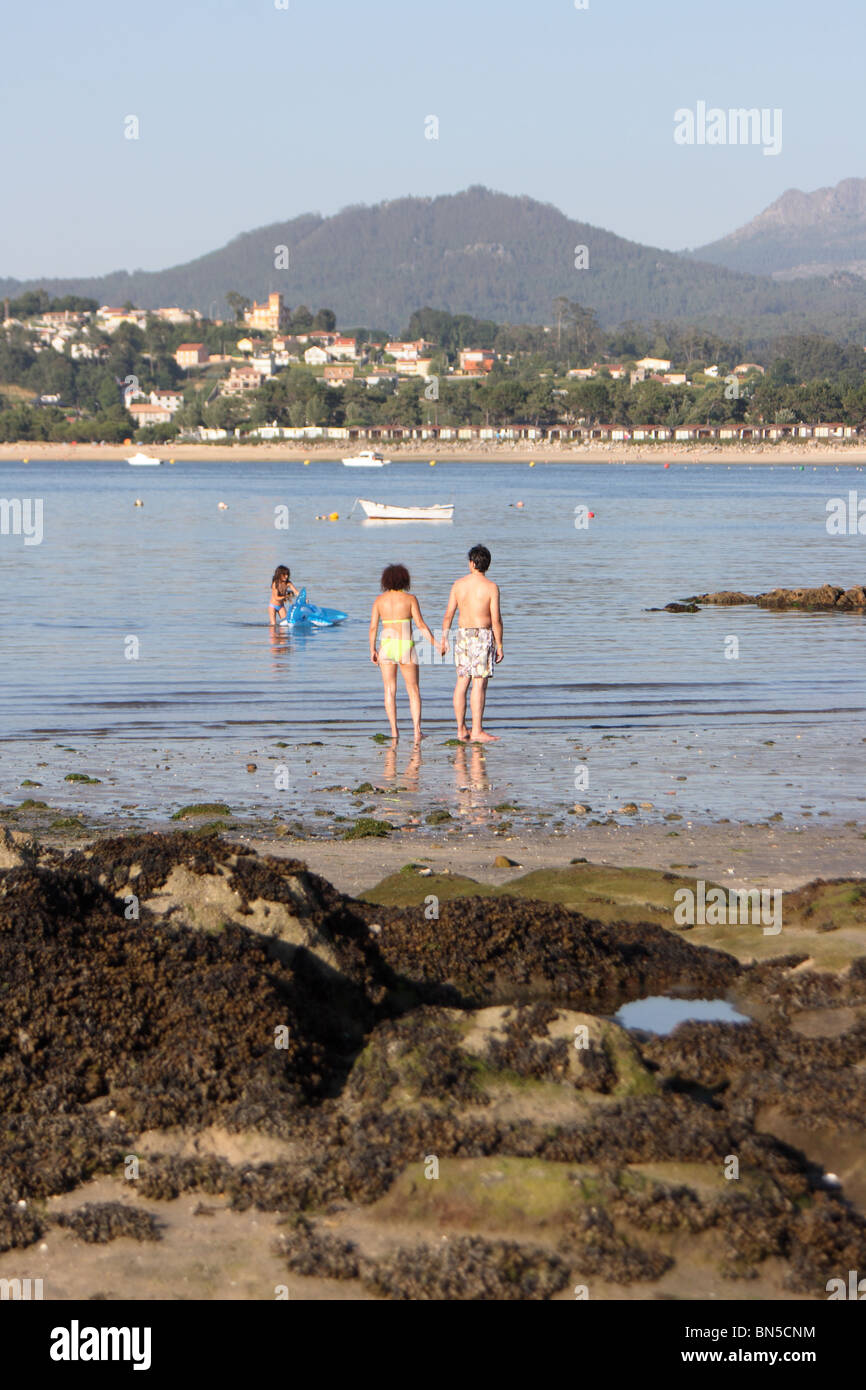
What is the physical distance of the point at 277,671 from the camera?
20.1m

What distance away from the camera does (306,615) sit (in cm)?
2466

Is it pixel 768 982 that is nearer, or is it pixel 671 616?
pixel 768 982

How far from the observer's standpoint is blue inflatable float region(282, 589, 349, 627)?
80.0ft

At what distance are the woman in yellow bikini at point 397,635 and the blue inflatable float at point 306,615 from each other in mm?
9748

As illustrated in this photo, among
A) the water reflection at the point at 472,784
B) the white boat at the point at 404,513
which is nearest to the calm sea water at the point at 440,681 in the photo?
the water reflection at the point at 472,784

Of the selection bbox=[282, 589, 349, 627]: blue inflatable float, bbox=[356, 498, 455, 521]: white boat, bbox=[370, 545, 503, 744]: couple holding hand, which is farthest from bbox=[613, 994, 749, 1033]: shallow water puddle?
bbox=[356, 498, 455, 521]: white boat

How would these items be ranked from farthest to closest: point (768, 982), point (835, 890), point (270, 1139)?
point (835, 890) → point (768, 982) → point (270, 1139)

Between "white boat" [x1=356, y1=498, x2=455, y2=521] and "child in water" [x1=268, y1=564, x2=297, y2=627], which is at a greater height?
"white boat" [x1=356, y1=498, x2=455, y2=521]

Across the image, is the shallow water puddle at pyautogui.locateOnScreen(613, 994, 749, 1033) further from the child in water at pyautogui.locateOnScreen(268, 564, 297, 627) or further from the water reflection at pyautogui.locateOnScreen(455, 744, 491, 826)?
the child in water at pyautogui.locateOnScreen(268, 564, 297, 627)

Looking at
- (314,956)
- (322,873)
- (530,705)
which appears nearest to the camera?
(314,956)

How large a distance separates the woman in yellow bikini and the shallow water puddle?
7.07 metres

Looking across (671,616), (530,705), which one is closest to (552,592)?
(671,616)

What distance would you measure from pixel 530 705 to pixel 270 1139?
12.0m
